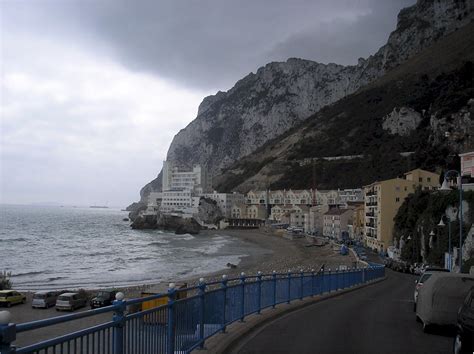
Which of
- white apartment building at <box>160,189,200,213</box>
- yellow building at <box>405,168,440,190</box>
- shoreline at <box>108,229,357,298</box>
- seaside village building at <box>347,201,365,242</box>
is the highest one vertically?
yellow building at <box>405,168,440,190</box>

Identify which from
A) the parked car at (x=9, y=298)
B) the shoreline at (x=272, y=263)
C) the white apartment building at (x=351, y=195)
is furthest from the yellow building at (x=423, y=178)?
the parked car at (x=9, y=298)

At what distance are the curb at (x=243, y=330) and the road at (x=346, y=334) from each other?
6.9 inches

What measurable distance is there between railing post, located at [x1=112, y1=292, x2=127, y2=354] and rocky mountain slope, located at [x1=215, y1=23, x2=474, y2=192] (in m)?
108

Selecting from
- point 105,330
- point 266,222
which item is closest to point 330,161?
point 266,222

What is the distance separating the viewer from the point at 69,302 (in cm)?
2959

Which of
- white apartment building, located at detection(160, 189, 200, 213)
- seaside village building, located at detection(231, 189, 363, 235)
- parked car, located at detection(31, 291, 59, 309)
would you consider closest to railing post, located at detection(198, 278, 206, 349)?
parked car, located at detection(31, 291, 59, 309)

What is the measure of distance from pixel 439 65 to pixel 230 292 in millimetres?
183808

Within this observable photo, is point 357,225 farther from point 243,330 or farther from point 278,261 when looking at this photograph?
→ point 243,330

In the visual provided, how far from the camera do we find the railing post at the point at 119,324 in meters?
5.45

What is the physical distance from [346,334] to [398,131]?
155459 millimetres

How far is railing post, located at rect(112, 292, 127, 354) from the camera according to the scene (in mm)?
5445

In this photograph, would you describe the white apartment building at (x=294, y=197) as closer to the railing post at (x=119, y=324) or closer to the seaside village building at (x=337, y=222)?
the seaside village building at (x=337, y=222)

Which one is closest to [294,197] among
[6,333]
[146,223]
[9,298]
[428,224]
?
[146,223]

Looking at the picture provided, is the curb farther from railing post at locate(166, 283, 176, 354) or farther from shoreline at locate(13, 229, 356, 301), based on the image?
shoreline at locate(13, 229, 356, 301)
